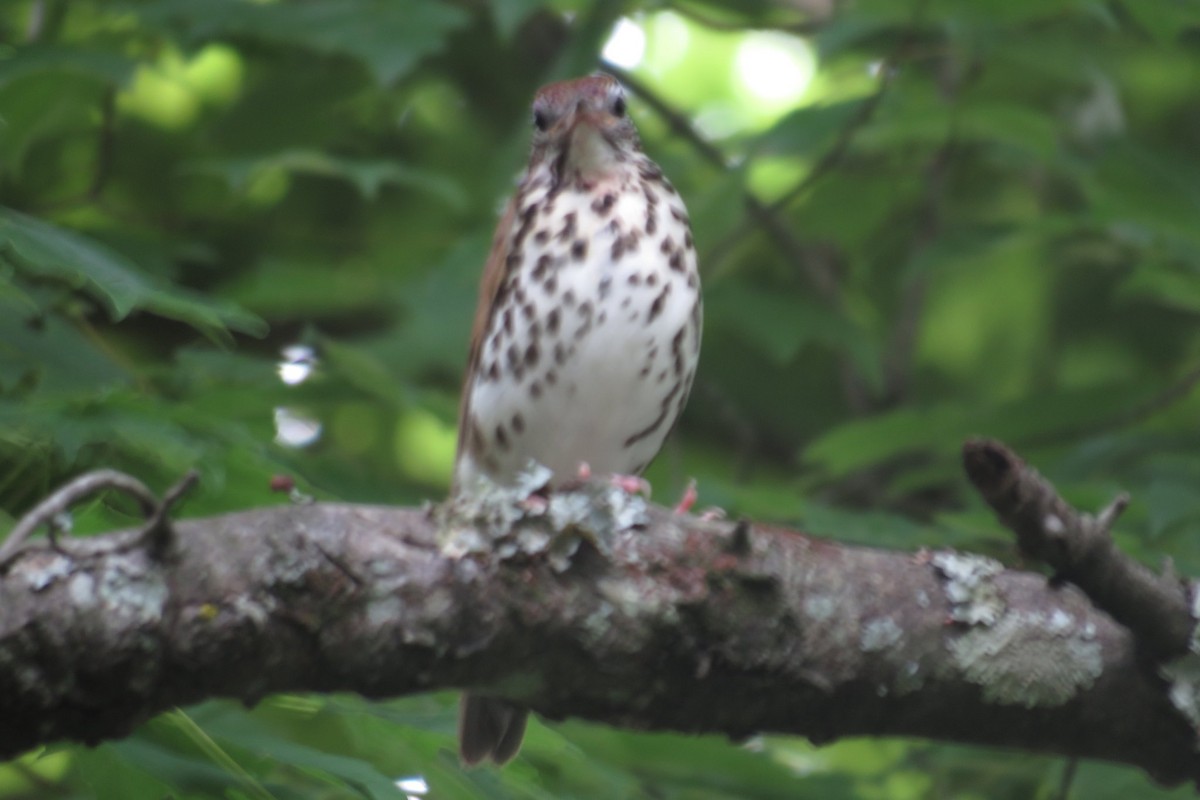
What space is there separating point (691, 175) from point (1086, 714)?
3480mm

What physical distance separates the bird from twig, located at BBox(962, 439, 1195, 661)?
4.79 feet

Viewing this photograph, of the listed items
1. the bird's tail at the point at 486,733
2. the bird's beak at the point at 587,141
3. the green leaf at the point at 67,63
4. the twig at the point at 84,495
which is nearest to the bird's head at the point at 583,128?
the bird's beak at the point at 587,141

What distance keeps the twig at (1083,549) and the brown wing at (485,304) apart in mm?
1868

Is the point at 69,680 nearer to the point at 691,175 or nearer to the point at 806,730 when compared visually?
the point at 806,730

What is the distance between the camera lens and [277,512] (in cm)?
242

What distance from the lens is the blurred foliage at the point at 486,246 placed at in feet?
10.0

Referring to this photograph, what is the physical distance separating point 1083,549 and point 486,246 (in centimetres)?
255

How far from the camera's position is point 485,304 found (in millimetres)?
4270

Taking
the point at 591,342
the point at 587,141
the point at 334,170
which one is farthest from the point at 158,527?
the point at 334,170

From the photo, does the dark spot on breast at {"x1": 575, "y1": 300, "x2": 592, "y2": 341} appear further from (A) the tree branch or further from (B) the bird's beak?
(A) the tree branch

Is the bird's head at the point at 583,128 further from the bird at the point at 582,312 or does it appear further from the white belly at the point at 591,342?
the white belly at the point at 591,342

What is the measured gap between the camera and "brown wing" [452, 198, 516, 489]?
13.9ft


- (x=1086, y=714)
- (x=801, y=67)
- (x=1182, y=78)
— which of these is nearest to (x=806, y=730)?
(x=1086, y=714)

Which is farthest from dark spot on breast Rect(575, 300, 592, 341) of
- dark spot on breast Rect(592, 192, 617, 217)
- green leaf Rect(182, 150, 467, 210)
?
green leaf Rect(182, 150, 467, 210)
